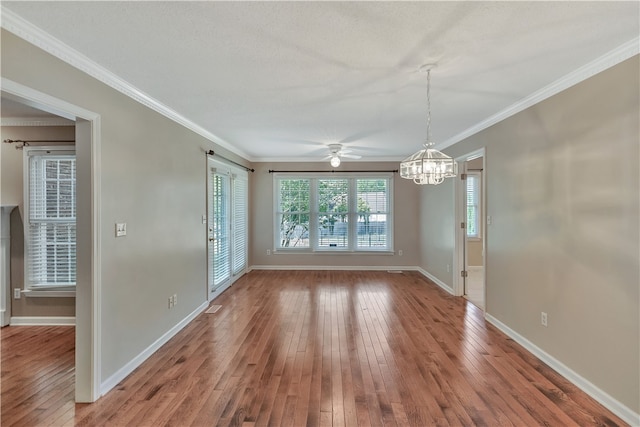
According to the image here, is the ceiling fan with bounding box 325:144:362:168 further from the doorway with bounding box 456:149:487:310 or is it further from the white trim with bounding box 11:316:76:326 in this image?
the white trim with bounding box 11:316:76:326

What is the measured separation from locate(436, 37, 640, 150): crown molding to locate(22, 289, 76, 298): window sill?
5447mm

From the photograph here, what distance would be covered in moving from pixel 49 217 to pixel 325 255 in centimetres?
465

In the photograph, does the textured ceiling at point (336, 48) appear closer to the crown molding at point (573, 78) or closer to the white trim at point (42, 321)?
the crown molding at point (573, 78)

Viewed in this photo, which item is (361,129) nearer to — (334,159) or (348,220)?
(334,159)

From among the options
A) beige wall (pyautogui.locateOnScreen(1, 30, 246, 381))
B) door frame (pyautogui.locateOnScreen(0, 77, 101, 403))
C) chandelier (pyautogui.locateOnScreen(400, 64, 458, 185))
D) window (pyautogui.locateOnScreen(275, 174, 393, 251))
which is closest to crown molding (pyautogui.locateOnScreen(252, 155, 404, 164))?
window (pyautogui.locateOnScreen(275, 174, 393, 251))

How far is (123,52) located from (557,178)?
3.56m

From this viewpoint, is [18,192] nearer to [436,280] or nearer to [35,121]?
[35,121]

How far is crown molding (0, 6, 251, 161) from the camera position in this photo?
1.63 m

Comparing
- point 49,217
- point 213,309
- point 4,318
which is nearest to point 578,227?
point 213,309

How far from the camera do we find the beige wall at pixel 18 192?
3471 millimetres

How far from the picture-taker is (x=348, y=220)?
658cm

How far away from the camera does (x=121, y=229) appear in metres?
2.46

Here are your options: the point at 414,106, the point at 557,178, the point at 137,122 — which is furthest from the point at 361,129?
the point at 137,122

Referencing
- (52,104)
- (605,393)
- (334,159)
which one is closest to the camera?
(52,104)
